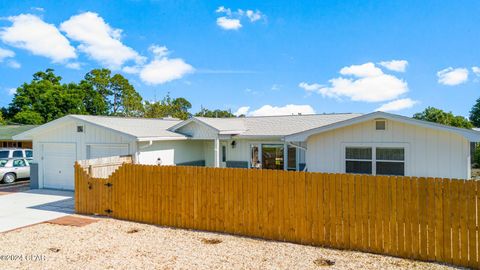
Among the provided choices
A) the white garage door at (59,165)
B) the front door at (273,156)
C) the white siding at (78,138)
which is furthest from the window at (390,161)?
the white garage door at (59,165)

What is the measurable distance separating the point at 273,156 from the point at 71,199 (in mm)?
9203

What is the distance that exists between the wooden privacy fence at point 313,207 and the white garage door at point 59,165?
5.77 metres

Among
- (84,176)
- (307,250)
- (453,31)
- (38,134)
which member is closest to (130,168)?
(84,176)

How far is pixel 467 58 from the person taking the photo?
900 inches

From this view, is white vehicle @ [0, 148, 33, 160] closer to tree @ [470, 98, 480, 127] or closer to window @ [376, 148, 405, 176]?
window @ [376, 148, 405, 176]

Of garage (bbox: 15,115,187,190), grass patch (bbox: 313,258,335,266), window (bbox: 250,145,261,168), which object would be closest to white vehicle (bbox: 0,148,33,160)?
garage (bbox: 15,115,187,190)

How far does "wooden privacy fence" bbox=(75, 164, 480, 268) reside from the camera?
6.02 meters

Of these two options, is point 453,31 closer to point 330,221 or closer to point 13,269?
point 330,221

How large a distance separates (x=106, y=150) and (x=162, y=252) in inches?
330

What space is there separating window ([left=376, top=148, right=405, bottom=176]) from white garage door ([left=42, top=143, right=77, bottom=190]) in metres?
12.7

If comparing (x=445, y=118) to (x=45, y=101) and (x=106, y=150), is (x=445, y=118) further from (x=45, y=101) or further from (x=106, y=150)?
(x=45, y=101)

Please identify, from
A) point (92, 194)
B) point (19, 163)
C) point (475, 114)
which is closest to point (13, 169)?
point (19, 163)

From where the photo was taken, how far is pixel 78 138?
14.3 meters

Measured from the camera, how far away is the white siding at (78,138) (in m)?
13.5
